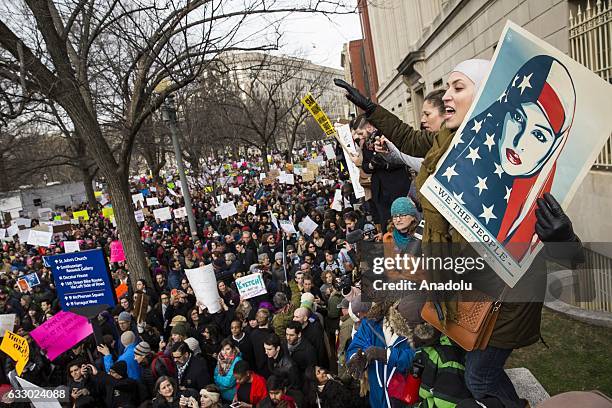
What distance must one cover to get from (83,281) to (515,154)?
20.9 feet

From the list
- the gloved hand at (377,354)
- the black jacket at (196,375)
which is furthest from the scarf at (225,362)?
the gloved hand at (377,354)

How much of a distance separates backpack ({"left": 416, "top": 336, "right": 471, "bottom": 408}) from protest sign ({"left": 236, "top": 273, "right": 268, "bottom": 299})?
4.68 m

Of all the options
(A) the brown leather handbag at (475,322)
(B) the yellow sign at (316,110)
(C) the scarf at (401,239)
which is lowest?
(A) the brown leather handbag at (475,322)

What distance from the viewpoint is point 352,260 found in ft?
22.1

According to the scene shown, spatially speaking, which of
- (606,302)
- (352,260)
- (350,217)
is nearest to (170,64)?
(350,217)

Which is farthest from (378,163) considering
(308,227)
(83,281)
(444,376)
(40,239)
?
(40,239)

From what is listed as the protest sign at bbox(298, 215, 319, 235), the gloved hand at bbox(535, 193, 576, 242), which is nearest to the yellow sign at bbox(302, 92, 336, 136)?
the protest sign at bbox(298, 215, 319, 235)

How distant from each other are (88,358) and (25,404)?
123 cm

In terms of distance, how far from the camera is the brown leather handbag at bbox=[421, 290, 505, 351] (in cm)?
217

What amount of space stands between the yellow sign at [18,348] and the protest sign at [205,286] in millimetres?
2329

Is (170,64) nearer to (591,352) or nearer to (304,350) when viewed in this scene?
(304,350)

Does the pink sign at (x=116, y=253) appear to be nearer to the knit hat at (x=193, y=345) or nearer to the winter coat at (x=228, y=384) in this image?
the knit hat at (x=193, y=345)

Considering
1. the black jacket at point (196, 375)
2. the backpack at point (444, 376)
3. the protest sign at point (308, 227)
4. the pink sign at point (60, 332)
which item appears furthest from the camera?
the protest sign at point (308, 227)

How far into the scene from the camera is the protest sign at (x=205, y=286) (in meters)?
7.16
